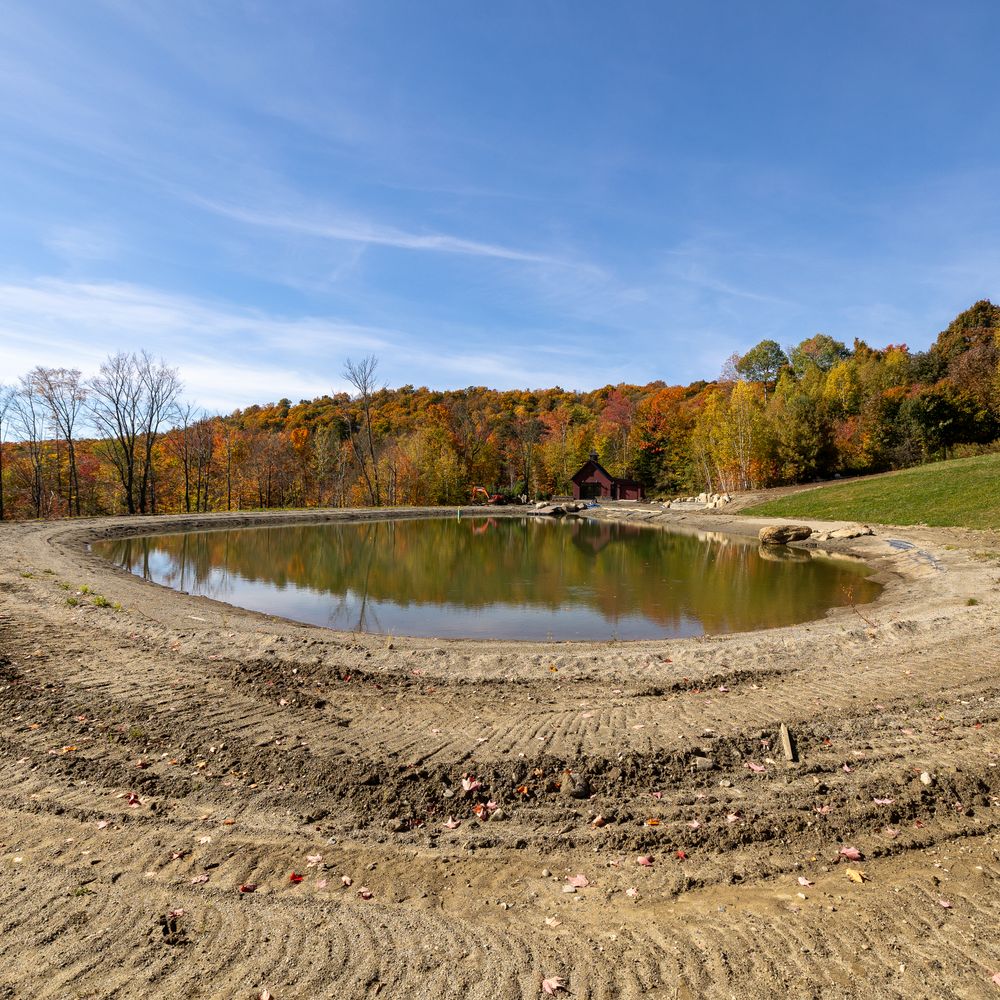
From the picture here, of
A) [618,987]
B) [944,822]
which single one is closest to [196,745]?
[618,987]

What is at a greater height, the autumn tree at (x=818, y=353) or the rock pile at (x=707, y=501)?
the autumn tree at (x=818, y=353)

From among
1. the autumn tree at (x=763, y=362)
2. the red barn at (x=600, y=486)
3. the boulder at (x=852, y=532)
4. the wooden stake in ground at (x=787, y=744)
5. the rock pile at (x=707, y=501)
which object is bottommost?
the wooden stake in ground at (x=787, y=744)

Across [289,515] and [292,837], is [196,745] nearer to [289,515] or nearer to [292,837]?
[292,837]

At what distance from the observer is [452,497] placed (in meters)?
68.4

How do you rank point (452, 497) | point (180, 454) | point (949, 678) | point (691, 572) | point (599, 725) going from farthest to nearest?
point (452, 497) < point (180, 454) < point (691, 572) < point (949, 678) < point (599, 725)

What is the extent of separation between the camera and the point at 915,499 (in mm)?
30828

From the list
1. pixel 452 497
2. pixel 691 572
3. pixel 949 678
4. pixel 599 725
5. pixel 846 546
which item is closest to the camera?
pixel 599 725

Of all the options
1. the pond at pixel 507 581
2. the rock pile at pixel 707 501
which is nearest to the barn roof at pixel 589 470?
the rock pile at pixel 707 501

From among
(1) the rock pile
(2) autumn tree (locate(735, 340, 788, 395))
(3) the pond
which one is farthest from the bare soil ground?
(2) autumn tree (locate(735, 340, 788, 395))

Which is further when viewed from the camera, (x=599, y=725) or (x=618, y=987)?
(x=599, y=725)

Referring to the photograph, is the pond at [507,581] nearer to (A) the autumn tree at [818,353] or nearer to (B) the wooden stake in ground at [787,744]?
(B) the wooden stake in ground at [787,744]

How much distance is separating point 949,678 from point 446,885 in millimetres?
7166

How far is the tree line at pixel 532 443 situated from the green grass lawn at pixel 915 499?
10.7 m

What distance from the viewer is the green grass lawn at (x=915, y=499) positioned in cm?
2564
